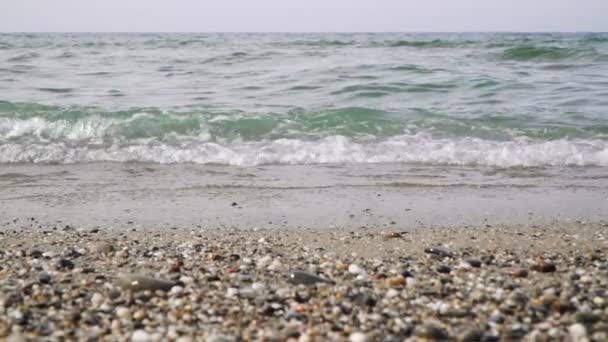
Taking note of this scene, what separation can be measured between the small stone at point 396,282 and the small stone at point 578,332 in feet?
2.80

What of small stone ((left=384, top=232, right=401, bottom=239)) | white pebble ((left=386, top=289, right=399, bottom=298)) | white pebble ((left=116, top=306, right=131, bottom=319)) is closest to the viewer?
white pebble ((left=116, top=306, right=131, bottom=319))

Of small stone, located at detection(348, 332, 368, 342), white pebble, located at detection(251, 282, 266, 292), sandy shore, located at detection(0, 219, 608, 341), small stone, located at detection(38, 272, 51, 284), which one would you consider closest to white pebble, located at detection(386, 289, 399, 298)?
sandy shore, located at detection(0, 219, 608, 341)

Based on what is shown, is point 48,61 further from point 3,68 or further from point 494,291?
point 494,291

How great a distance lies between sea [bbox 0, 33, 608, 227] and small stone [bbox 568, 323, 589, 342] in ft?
7.74

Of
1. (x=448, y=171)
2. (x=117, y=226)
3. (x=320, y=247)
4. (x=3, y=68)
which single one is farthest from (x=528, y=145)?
(x=3, y=68)

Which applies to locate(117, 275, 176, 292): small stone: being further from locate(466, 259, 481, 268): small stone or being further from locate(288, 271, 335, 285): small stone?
locate(466, 259, 481, 268): small stone

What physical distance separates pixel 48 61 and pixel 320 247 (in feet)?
59.3

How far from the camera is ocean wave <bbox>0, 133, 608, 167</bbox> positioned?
740 cm

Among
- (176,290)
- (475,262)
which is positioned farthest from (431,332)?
(176,290)

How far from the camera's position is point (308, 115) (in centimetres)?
961

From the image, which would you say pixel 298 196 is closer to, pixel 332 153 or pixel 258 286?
pixel 332 153

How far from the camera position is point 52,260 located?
3.52 metres

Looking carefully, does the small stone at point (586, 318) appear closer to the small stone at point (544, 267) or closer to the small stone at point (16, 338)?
the small stone at point (544, 267)

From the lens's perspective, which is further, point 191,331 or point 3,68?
point 3,68
